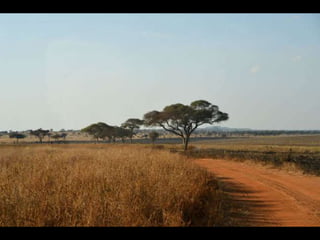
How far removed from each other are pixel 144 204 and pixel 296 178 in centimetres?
984

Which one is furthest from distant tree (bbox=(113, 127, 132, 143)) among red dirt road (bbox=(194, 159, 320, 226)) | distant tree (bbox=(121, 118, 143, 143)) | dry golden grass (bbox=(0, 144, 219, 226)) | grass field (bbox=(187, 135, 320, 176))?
dry golden grass (bbox=(0, 144, 219, 226))

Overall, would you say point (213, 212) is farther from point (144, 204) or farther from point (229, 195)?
point (229, 195)

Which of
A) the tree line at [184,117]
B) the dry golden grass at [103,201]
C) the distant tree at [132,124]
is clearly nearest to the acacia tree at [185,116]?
the tree line at [184,117]

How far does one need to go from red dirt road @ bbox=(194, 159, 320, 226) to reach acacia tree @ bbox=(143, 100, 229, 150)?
31772 mm

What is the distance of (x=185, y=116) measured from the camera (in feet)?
151

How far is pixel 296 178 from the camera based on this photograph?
13.7m

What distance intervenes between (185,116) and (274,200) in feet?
121

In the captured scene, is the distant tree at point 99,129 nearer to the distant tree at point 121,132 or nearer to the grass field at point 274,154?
the distant tree at point 121,132

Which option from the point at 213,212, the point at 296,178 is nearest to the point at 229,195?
the point at 213,212

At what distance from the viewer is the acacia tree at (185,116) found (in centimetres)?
4606

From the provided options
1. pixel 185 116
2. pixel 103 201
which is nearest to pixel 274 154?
pixel 185 116

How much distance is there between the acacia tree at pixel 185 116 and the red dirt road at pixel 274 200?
104 feet
